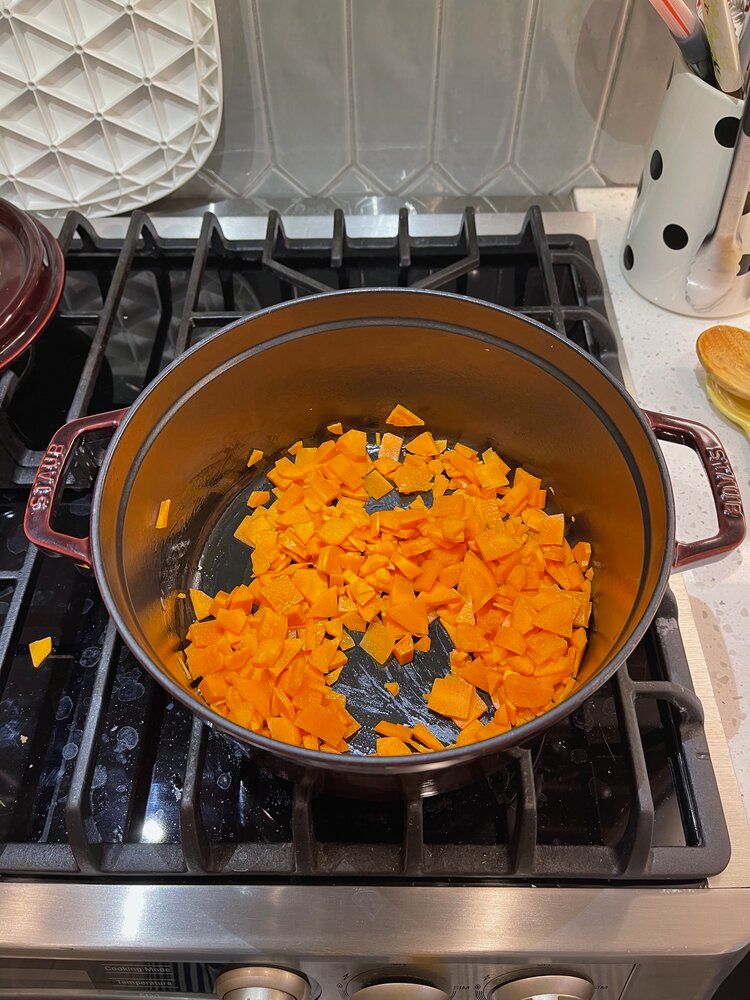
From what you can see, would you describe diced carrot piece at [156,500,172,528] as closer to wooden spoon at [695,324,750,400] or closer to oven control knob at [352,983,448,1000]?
oven control knob at [352,983,448,1000]

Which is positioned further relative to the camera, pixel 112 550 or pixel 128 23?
pixel 128 23

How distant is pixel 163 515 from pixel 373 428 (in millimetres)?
293

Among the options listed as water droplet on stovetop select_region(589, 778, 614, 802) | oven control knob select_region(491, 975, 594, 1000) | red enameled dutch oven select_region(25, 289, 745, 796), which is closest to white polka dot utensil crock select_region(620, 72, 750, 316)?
red enameled dutch oven select_region(25, 289, 745, 796)

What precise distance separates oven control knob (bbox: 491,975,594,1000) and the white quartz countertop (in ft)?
0.68

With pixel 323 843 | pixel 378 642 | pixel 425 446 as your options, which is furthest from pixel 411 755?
pixel 425 446

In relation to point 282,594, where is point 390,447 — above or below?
above

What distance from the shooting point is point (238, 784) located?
2.15ft

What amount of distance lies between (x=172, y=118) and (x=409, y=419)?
551 millimetres

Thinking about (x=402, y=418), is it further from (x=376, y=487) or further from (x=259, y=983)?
(x=259, y=983)

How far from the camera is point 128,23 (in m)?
0.96

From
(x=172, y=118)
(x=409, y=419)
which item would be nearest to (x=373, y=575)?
(x=409, y=419)

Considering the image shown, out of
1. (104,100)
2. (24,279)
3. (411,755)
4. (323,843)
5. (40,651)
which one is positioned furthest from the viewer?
(104,100)

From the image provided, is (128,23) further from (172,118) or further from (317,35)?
(317,35)

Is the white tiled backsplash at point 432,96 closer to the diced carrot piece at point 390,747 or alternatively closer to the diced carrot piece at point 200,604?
the diced carrot piece at point 200,604
